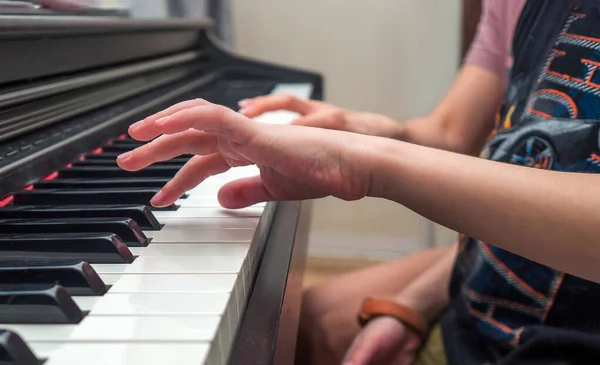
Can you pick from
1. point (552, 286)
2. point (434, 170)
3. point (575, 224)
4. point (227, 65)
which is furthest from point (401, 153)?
point (227, 65)

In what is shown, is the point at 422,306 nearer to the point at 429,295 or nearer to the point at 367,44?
the point at 429,295

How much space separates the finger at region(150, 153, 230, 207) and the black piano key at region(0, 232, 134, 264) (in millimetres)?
120

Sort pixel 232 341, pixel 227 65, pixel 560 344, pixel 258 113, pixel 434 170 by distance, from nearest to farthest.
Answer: pixel 232 341, pixel 434 170, pixel 560 344, pixel 258 113, pixel 227 65

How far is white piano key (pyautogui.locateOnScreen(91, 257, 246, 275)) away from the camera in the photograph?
48 centimetres

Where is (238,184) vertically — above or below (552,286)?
above

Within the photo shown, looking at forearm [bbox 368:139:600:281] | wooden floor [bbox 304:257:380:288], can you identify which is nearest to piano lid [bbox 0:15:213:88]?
forearm [bbox 368:139:600:281]

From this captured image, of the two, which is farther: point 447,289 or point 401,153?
point 447,289

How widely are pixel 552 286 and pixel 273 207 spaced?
339 millimetres

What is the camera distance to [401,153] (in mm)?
561

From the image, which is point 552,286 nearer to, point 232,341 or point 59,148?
point 232,341

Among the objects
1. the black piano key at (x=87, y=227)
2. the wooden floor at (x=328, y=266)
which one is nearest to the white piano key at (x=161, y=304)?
the black piano key at (x=87, y=227)

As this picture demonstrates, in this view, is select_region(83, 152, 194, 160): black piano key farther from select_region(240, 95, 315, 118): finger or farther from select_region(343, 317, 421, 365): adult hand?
select_region(343, 317, 421, 365): adult hand

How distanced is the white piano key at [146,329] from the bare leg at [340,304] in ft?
1.99

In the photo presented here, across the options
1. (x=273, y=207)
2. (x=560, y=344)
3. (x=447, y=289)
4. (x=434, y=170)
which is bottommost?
(x=447, y=289)
